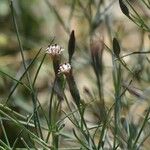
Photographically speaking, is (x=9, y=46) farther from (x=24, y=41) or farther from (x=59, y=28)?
(x=24, y=41)

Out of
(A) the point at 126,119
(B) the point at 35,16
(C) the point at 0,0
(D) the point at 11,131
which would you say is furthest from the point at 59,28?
(A) the point at 126,119

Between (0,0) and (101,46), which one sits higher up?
(0,0)

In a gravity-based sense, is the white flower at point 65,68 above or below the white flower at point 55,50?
below

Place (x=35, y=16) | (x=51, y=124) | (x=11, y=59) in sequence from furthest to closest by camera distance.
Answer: (x=35, y=16) < (x=11, y=59) < (x=51, y=124)

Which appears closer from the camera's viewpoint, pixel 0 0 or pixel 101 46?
pixel 101 46

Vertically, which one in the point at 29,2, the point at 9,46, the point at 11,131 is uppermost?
the point at 29,2

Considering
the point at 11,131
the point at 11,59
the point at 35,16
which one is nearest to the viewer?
the point at 11,131

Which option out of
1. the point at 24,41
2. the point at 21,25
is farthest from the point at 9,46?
the point at 24,41

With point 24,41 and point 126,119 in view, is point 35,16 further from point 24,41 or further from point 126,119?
point 126,119

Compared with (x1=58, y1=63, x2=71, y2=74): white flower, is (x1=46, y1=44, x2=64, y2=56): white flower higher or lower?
higher
